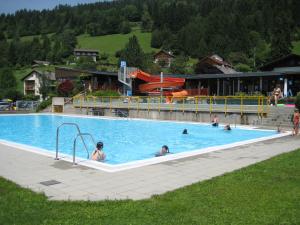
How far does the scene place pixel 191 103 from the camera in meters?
25.7

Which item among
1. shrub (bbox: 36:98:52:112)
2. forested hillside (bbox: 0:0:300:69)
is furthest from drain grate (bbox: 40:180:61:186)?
forested hillside (bbox: 0:0:300:69)

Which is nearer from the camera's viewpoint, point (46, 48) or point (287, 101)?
point (287, 101)

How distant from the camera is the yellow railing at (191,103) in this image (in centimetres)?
2202

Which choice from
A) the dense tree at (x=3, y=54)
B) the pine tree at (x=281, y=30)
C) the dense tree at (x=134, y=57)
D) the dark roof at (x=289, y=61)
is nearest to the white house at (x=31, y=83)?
the dense tree at (x=134, y=57)

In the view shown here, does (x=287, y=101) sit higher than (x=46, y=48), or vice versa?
(x=46, y=48)

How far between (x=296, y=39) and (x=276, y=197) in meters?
85.5

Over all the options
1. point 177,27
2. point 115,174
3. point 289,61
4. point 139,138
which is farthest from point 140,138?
point 177,27

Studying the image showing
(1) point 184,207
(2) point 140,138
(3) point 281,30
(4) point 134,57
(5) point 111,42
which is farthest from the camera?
(5) point 111,42

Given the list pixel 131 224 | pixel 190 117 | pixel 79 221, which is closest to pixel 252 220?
pixel 131 224

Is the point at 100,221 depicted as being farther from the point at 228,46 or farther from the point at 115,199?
the point at 228,46

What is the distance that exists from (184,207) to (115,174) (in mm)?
2911

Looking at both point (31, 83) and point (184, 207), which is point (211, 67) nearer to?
point (31, 83)

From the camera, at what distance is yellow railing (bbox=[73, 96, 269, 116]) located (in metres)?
22.0

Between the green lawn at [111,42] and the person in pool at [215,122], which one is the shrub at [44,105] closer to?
the person in pool at [215,122]
